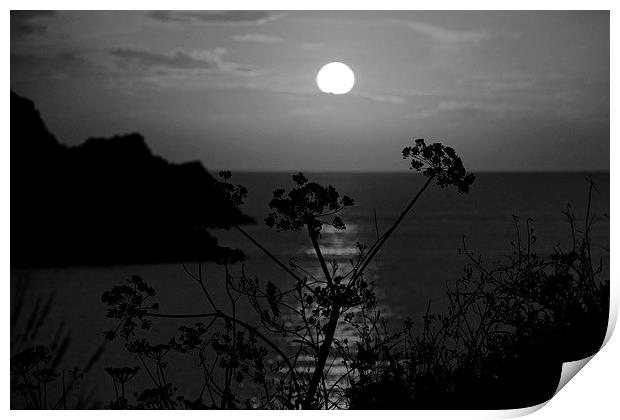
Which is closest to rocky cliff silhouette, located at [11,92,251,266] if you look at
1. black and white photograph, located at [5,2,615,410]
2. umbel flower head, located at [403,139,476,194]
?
black and white photograph, located at [5,2,615,410]

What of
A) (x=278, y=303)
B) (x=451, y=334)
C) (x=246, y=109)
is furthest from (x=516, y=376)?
(x=246, y=109)

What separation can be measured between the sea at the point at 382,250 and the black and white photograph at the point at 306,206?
0.04 feet

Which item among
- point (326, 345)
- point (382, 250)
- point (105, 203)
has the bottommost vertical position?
point (326, 345)

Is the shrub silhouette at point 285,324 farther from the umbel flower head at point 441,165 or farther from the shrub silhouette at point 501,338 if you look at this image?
the shrub silhouette at point 501,338

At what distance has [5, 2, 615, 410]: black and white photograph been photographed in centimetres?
313

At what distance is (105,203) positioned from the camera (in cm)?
332

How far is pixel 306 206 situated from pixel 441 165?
642 mm

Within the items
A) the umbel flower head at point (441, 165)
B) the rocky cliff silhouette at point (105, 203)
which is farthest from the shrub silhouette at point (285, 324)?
the rocky cliff silhouette at point (105, 203)

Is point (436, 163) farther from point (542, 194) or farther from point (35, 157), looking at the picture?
point (35, 157)

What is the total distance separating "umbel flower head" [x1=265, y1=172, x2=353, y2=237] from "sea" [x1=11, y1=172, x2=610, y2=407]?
6 centimetres

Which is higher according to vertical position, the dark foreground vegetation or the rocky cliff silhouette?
the rocky cliff silhouette

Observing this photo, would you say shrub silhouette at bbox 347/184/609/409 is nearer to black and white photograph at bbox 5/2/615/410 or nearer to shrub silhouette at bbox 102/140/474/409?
black and white photograph at bbox 5/2/615/410

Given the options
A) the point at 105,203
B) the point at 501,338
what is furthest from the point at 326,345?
the point at 105,203

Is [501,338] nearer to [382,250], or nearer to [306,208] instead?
[382,250]
